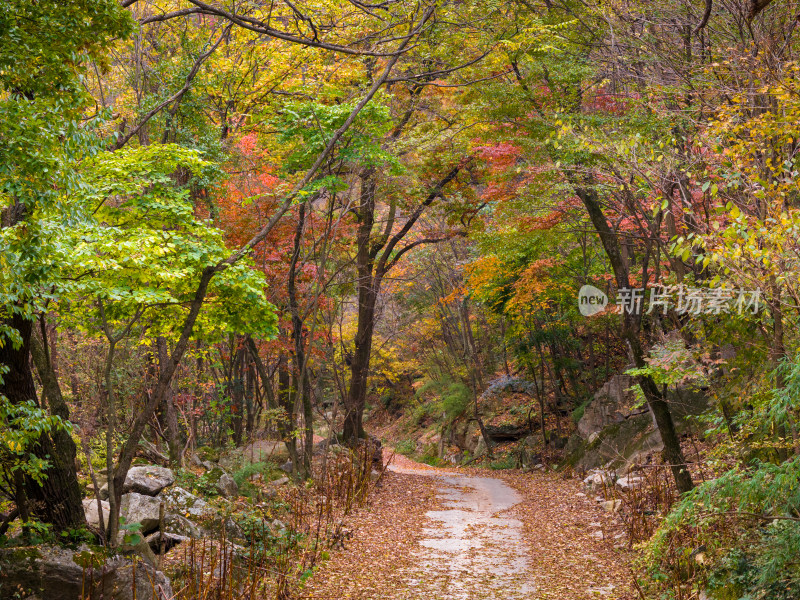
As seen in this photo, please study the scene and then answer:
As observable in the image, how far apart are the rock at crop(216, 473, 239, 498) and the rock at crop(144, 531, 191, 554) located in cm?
191

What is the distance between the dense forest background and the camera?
452 cm

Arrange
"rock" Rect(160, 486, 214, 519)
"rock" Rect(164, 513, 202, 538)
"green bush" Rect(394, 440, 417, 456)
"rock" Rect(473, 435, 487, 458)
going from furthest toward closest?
"green bush" Rect(394, 440, 417, 456) < "rock" Rect(473, 435, 487, 458) < "rock" Rect(160, 486, 214, 519) < "rock" Rect(164, 513, 202, 538)

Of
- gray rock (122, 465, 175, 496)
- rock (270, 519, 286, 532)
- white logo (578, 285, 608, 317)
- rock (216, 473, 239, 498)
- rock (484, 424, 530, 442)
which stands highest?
Answer: white logo (578, 285, 608, 317)

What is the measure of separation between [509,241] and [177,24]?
792cm

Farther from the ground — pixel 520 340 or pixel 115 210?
pixel 115 210

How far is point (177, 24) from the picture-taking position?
1154 centimetres

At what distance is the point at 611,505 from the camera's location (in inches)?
374

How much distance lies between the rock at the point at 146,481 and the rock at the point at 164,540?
677mm

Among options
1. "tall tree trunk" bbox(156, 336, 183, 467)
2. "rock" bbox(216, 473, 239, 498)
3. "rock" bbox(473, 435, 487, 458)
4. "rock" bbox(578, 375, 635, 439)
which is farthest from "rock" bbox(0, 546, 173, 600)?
"rock" bbox(473, 435, 487, 458)

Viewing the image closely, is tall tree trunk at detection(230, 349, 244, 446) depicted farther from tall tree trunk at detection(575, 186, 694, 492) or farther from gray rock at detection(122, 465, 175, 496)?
tall tree trunk at detection(575, 186, 694, 492)

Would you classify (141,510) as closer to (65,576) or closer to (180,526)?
(180,526)

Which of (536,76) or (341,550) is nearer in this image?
(341,550)

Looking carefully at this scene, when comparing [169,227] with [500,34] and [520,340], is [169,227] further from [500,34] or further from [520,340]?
[520,340]

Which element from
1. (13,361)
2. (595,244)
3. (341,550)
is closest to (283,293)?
(341,550)
